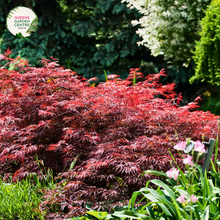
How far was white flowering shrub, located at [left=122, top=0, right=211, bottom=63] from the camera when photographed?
5610 mm

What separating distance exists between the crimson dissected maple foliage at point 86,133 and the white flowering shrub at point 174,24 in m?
2.99

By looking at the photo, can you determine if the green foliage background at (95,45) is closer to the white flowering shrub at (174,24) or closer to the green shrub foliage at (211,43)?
the white flowering shrub at (174,24)

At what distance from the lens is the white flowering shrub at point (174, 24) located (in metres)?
5.61

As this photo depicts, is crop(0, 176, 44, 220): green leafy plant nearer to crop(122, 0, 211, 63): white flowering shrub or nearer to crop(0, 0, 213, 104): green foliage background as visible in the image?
crop(122, 0, 211, 63): white flowering shrub

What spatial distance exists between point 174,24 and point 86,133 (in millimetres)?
4171

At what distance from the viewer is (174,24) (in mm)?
5770

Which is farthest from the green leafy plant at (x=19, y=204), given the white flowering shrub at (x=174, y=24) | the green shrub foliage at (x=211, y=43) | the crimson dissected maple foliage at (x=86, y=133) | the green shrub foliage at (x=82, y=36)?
the green shrub foliage at (x=82, y=36)

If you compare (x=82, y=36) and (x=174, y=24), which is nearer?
(x=174, y=24)

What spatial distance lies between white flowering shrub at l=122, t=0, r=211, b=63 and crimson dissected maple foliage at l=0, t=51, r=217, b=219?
2986mm

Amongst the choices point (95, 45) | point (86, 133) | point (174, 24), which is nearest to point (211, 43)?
point (174, 24)

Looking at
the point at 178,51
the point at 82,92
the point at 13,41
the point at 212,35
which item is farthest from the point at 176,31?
the point at 13,41

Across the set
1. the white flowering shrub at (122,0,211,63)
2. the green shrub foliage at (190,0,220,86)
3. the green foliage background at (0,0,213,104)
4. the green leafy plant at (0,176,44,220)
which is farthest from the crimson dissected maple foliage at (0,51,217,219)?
the green foliage background at (0,0,213,104)

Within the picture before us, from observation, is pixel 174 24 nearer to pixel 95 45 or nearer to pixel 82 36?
pixel 82 36

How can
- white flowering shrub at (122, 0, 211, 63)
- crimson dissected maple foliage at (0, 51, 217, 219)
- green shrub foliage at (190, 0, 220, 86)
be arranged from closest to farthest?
crimson dissected maple foliage at (0, 51, 217, 219)
green shrub foliage at (190, 0, 220, 86)
white flowering shrub at (122, 0, 211, 63)
